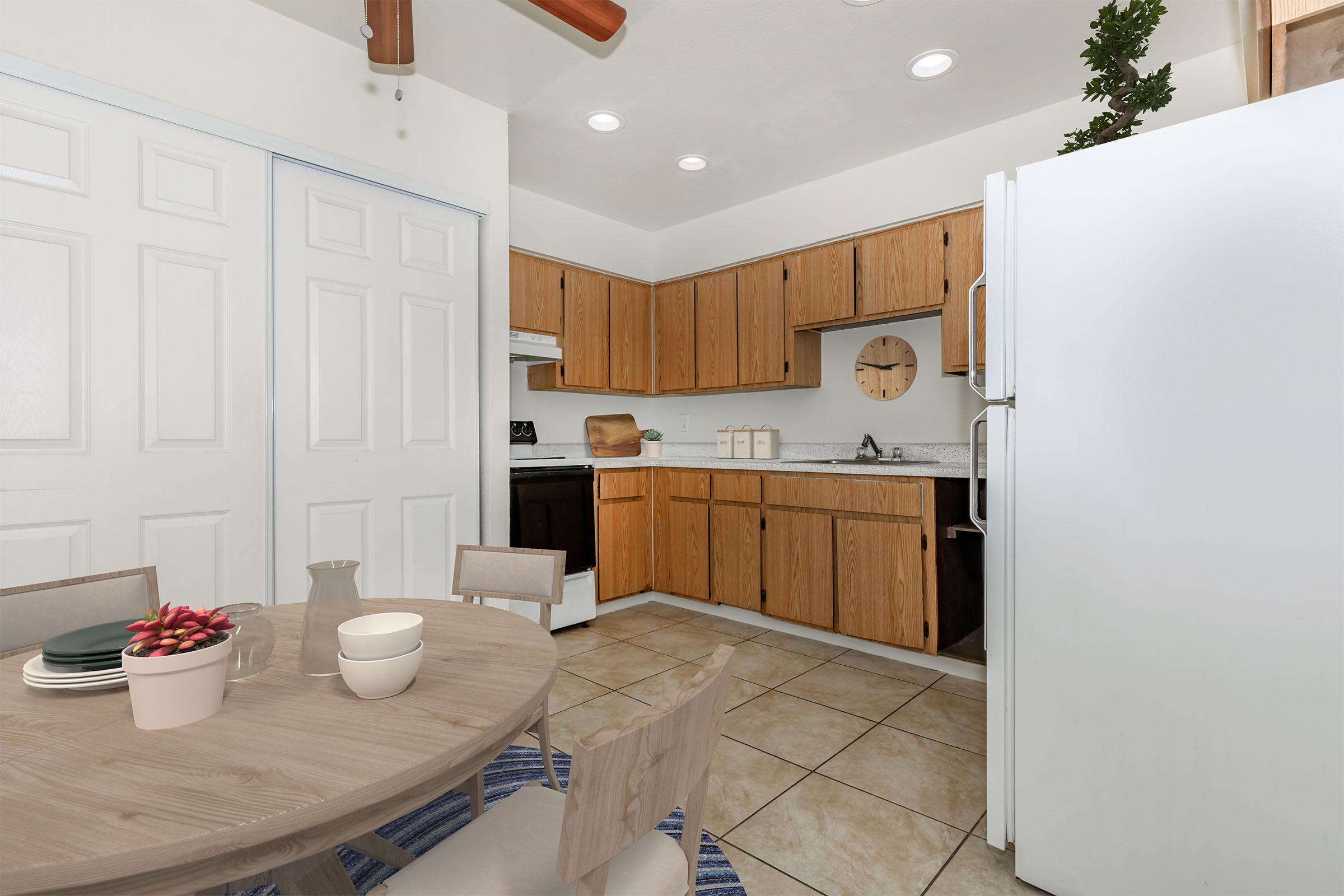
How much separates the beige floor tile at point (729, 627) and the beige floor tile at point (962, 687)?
3.47ft

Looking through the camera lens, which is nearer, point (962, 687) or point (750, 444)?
point (962, 687)

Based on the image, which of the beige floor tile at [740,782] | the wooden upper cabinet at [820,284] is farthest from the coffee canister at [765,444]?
the beige floor tile at [740,782]

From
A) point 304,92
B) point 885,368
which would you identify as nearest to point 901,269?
point 885,368

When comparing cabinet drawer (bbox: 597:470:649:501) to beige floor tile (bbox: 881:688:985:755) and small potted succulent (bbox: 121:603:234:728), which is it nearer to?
beige floor tile (bbox: 881:688:985:755)

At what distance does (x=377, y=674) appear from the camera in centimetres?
93

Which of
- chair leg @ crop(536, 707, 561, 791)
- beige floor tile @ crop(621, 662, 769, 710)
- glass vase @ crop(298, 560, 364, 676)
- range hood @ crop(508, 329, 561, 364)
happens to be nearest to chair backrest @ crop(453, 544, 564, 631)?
chair leg @ crop(536, 707, 561, 791)

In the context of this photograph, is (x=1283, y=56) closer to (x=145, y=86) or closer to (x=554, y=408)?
(x=145, y=86)

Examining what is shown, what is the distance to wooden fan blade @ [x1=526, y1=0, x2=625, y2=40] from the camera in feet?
7.04


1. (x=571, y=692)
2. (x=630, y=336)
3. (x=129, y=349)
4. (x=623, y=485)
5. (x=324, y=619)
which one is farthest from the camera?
(x=630, y=336)

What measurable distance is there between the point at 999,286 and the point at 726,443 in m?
2.83

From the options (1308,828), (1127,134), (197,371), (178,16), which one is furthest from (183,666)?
(178,16)

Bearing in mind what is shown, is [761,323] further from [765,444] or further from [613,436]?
[613,436]

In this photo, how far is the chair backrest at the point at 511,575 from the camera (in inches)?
69.5

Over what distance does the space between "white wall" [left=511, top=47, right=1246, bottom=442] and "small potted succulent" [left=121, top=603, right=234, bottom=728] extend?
3.32 metres
